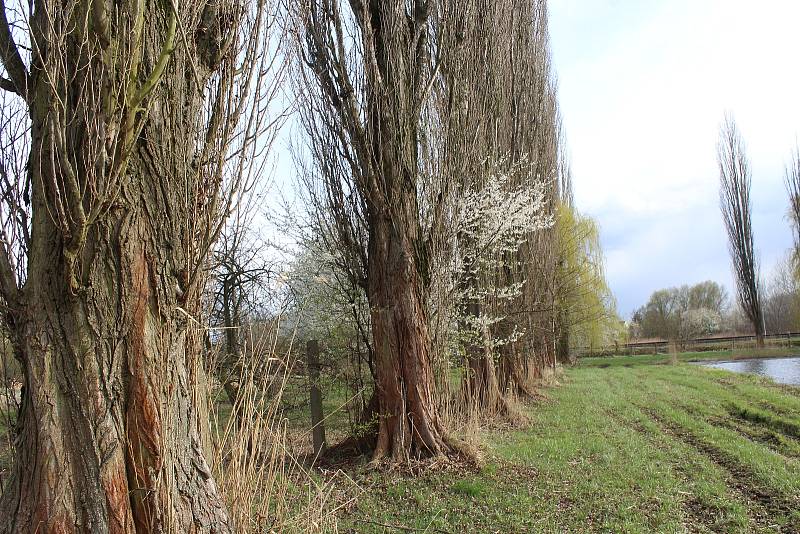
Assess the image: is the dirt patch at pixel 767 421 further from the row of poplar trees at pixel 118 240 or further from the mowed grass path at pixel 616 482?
the row of poplar trees at pixel 118 240

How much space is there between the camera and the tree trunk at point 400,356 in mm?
6191

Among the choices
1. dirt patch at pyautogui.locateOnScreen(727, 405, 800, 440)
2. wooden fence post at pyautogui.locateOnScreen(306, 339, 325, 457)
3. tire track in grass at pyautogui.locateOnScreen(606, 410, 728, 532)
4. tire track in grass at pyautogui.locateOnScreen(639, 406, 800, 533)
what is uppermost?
wooden fence post at pyautogui.locateOnScreen(306, 339, 325, 457)

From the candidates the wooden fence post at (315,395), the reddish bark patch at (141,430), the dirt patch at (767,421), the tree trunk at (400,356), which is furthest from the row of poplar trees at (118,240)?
the dirt patch at (767,421)

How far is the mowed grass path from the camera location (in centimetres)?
455

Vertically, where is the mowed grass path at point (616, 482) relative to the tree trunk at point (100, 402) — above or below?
below

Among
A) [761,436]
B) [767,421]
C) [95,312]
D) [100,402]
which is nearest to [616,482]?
[761,436]

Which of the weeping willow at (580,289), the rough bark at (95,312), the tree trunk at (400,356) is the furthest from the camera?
the weeping willow at (580,289)

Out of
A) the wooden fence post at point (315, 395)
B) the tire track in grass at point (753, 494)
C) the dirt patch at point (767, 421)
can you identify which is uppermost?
the wooden fence post at point (315, 395)

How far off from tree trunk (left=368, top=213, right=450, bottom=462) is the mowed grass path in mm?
508

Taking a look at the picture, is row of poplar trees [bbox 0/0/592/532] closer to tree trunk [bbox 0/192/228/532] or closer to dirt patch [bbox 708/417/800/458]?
tree trunk [bbox 0/192/228/532]

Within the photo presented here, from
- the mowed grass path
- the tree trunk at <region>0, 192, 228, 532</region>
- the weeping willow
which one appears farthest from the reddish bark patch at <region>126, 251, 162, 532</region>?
the weeping willow

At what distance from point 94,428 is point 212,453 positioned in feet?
2.35

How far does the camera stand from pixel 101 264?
2.31m

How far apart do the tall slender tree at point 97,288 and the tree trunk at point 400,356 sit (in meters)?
3.74
